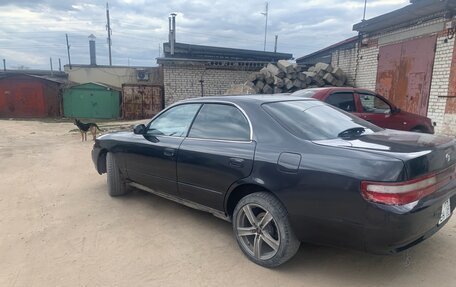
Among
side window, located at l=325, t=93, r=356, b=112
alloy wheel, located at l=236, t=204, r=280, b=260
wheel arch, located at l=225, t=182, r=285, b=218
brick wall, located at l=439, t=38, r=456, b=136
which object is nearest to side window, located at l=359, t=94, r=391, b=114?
side window, located at l=325, t=93, r=356, b=112

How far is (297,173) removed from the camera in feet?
8.59

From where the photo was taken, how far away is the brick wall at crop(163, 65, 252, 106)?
17.0 metres

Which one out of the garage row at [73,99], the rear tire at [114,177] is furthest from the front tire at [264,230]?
the garage row at [73,99]

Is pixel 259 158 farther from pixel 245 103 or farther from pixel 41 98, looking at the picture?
pixel 41 98

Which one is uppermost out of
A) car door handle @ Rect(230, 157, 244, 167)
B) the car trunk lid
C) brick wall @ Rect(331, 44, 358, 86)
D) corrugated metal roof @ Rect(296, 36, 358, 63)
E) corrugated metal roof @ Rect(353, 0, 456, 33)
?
corrugated metal roof @ Rect(353, 0, 456, 33)

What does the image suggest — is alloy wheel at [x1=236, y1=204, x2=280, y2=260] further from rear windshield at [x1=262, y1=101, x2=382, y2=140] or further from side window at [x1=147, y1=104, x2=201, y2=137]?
side window at [x1=147, y1=104, x2=201, y2=137]

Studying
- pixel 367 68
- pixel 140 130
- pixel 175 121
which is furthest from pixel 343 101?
pixel 367 68

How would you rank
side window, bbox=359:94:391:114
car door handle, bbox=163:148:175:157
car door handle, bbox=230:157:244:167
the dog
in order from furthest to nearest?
the dog < side window, bbox=359:94:391:114 < car door handle, bbox=163:148:175:157 < car door handle, bbox=230:157:244:167

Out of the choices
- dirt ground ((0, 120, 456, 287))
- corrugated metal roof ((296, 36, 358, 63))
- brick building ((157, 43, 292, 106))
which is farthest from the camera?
brick building ((157, 43, 292, 106))

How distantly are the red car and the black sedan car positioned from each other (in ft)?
8.76

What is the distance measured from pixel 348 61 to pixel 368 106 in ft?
25.6

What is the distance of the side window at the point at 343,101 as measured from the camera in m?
6.12

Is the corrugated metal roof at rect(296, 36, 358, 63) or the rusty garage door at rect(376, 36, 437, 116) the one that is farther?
the corrugated metal roof at rect(296, 36, 358, 63)

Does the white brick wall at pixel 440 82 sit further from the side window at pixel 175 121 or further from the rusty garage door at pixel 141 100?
the rusty garage door at pixel 141 100
